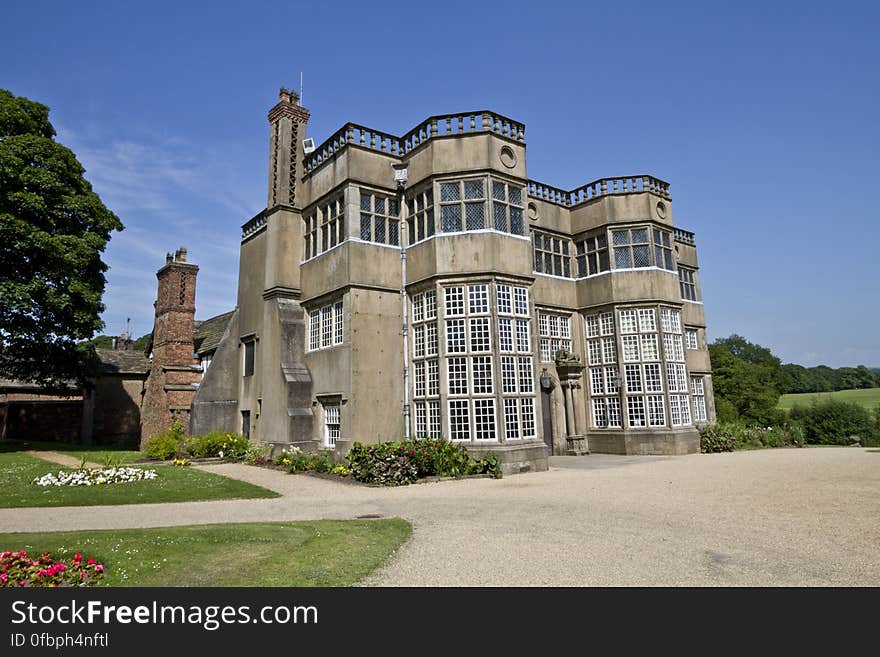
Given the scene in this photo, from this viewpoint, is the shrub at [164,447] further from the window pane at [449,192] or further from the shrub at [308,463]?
the window pane at [449,192]

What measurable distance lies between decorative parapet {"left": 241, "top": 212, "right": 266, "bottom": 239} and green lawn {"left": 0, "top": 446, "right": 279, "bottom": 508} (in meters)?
12.0

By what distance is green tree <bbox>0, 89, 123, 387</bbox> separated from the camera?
20719 mm

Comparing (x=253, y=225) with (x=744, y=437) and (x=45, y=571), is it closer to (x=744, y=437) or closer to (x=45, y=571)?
(x=45, y=571)

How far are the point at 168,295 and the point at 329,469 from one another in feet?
60.5

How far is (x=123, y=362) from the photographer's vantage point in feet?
109

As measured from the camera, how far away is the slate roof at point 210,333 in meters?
30.6

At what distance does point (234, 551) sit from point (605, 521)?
5706 mm

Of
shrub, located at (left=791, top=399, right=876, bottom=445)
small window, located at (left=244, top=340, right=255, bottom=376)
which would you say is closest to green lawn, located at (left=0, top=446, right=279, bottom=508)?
small window, located at (left=244, top=340, right=255, bottom=376)

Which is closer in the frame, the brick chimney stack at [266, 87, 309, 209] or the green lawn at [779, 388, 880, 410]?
the brick chimney stack at [266, 87, 309, 209]

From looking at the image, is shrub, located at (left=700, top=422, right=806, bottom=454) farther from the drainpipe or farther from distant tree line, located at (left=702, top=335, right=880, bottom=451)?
the drainpipe

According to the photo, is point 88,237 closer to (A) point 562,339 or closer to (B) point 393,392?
(B) point 393,392

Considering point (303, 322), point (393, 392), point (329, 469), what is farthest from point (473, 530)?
point (303, 322)

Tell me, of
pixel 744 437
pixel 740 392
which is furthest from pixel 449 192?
pixel 740 392

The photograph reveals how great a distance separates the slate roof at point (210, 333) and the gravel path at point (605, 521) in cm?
1673
